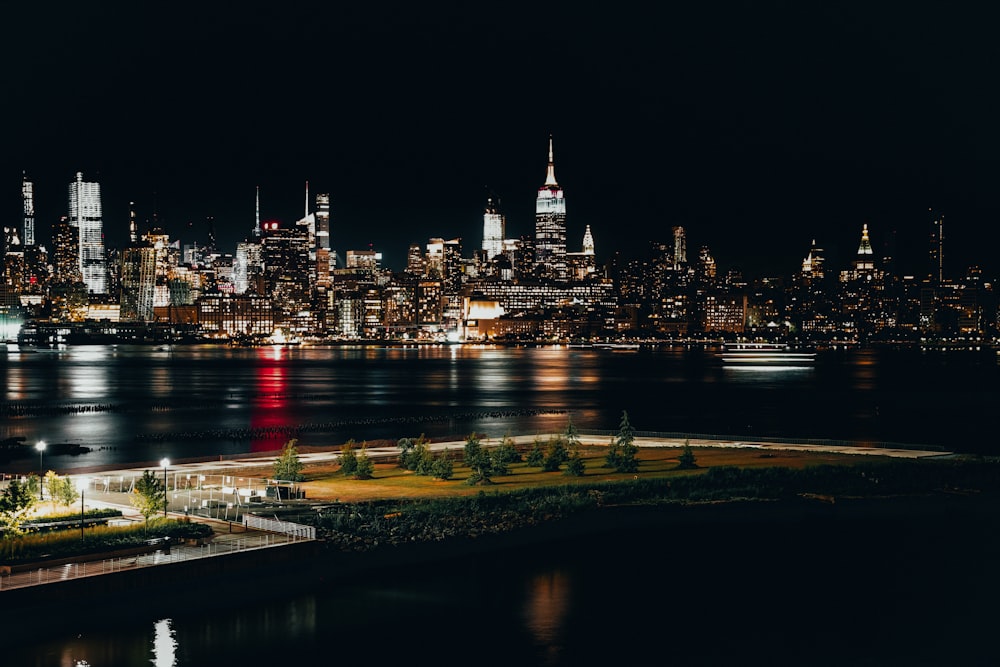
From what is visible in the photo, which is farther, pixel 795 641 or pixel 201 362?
pixel 201 362

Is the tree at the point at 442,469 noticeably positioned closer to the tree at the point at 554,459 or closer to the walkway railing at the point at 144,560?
the tree at the point at 554,459

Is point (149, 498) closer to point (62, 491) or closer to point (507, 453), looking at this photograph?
point (62, 491)

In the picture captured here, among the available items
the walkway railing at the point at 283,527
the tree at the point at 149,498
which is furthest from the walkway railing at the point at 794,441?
the tree at the point at 149,498

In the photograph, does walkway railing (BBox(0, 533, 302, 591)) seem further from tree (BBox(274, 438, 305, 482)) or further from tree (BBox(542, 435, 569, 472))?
tree (BBox(542, 435, 569, 472))

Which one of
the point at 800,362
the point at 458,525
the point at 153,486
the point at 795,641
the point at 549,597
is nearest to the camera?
the point at 795,641

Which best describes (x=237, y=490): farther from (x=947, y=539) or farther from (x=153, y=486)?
(x=947, y=539)

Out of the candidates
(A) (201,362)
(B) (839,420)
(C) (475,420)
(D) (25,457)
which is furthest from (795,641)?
(A) (201,362)

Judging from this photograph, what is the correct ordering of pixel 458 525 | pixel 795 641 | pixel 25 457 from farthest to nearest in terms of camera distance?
pixel 25 457 → pixel 458 525 → pixel 795 641

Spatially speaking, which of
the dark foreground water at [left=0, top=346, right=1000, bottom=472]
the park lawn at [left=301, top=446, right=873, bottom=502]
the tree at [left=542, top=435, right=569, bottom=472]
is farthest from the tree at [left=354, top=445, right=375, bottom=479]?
the dark foreground water at [left=0, top=346, right=1000, bottom=472]
